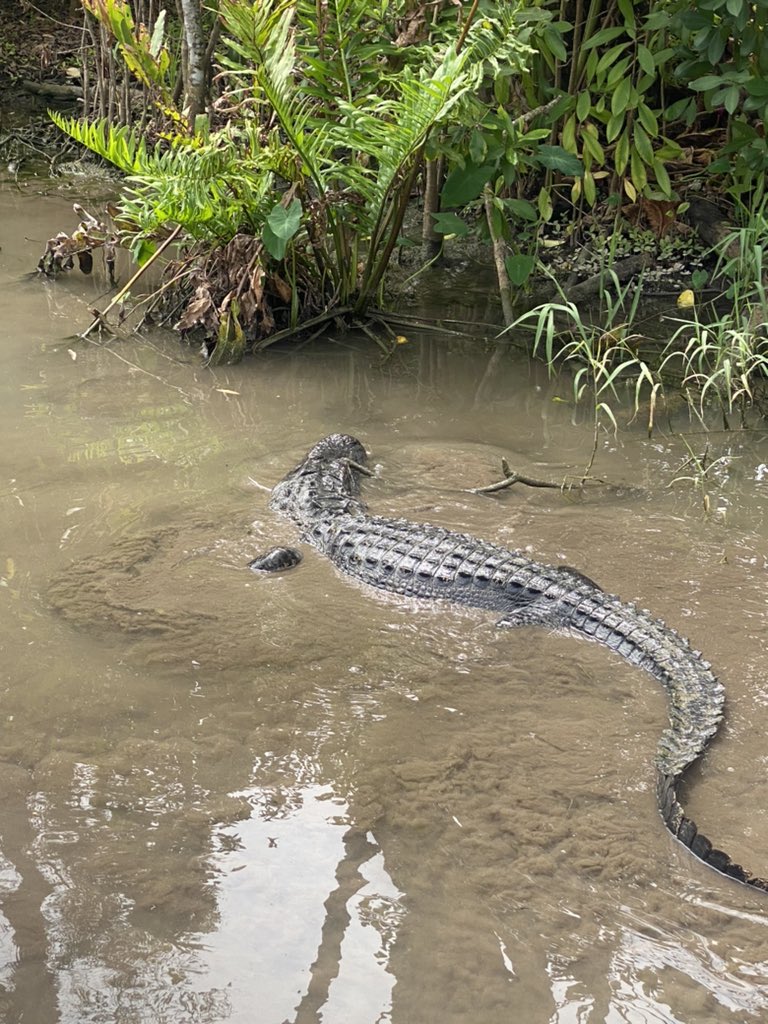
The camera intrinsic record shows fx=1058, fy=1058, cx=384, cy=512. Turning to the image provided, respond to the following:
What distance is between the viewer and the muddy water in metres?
2.33

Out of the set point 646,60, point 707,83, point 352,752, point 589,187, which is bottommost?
point 352,752

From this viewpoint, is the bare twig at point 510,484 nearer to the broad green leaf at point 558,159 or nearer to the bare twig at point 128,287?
the broad green leaf at point 558,159

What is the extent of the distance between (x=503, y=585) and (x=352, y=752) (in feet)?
3.62

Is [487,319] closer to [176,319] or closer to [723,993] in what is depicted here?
[176,319]

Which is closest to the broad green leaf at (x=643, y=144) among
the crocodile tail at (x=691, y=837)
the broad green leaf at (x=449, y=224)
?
the broad green leaf at (x=449, y=224)

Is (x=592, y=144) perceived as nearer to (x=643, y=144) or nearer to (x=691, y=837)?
(x=643, y=144)

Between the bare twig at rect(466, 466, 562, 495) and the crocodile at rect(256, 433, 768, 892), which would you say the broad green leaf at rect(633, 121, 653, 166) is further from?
the crocodile at rect(256, 433, 768, 892)

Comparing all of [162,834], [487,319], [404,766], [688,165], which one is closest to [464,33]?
[487,319]

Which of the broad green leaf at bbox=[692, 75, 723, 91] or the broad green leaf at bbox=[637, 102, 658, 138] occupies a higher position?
the broad green leaf at bbox=[692, 75, 723, 91]

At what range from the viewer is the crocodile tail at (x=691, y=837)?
8.39 ft

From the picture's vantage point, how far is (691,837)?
2.66 meters

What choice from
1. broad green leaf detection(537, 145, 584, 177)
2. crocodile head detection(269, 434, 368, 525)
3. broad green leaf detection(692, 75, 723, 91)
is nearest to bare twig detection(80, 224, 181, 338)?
crocodile head detection(269, 434, 368, 525)

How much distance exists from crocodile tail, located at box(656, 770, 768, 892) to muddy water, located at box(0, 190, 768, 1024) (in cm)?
4

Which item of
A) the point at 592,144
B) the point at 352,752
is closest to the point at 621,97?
the point at 592,144
